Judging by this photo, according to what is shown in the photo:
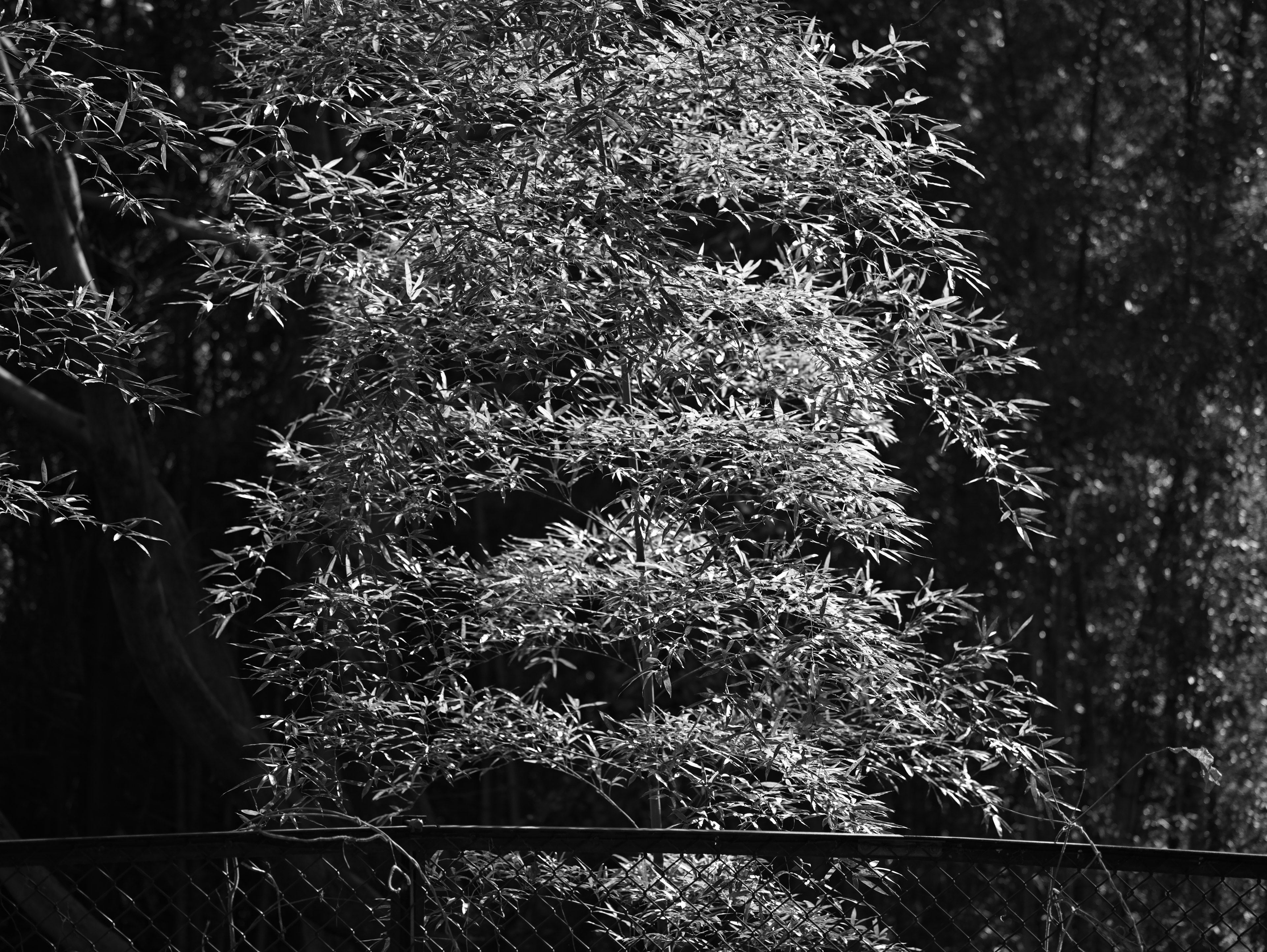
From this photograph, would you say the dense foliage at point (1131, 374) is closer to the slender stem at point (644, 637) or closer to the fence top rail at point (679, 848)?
the slender stem at point (644, 637)

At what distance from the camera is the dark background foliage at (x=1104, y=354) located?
467cm

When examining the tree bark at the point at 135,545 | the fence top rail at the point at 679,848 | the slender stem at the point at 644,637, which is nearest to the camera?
the fence top rail at the point at 679,848

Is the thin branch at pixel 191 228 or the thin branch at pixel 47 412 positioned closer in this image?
the thin branch at pixel 191 228

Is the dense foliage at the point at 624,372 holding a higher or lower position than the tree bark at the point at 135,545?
higher

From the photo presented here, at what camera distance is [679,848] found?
5.29 feet

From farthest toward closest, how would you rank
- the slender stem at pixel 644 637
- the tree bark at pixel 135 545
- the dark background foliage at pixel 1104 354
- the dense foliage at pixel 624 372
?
1. the dark background foliage at pixel 1104 354
2. the tree bark at pixel 135 545
3. the slender stem at pixel 644 637
4. the dense foliage at pixel 624 372

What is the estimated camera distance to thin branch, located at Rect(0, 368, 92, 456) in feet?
13.4

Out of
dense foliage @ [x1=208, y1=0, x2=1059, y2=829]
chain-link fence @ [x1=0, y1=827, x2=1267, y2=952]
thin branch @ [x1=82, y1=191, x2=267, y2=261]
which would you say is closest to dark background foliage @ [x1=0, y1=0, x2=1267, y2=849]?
thin branch @ [x1=82, y1=191, x2=267, y2=261]

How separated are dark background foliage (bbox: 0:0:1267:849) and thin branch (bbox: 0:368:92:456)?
0.58 meters

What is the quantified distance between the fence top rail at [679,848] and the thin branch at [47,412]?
2.74m

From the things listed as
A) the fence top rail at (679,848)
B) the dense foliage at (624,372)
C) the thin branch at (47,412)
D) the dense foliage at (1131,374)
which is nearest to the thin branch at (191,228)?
the dense foliage at (624,372)

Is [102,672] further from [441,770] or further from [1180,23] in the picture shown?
[1180,23]

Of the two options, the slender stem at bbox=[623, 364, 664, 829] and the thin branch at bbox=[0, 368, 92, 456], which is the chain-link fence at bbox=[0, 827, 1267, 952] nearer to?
the slender stem at bbox=[623, 364, 664, 829]

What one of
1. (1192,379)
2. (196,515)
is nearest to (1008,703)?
(1192,379)
